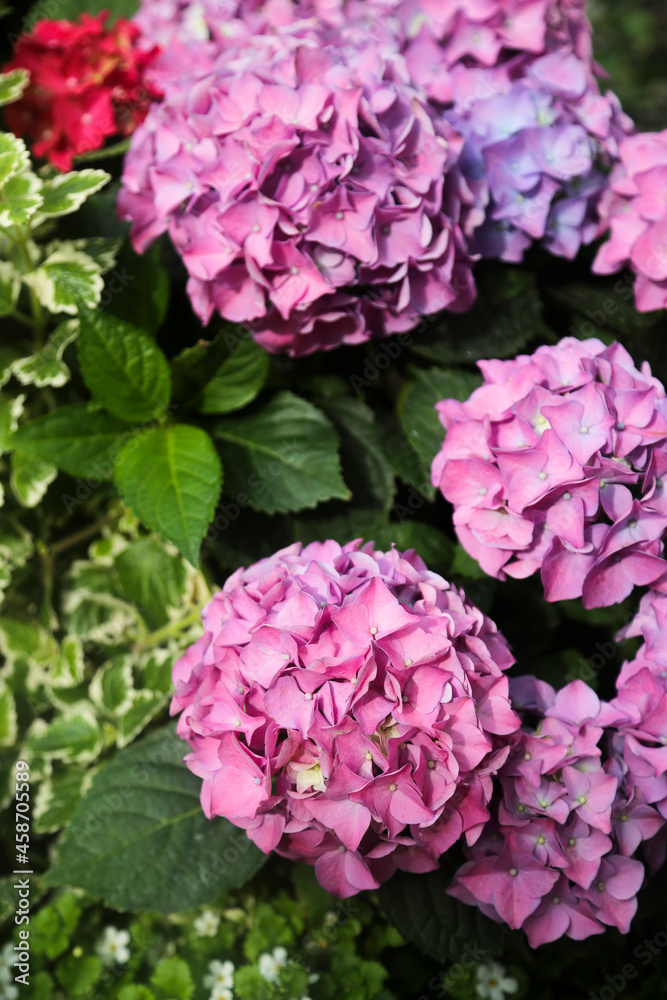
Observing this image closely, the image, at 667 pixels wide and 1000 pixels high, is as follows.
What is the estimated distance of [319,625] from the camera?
2.47 ft

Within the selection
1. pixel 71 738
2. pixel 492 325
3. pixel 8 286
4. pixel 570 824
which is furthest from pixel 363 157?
pixel 71 738

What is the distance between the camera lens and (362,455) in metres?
1.15

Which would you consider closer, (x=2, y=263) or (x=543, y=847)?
(x=543, y=847)

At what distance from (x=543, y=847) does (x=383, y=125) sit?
826 millimetres

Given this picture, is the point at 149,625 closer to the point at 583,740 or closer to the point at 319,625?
Answer: the point at 319,625

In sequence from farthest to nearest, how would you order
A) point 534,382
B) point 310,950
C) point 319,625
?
point 310,950 → point 534,382 → point 319,625

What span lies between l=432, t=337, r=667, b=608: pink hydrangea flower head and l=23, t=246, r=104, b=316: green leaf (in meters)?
0.50

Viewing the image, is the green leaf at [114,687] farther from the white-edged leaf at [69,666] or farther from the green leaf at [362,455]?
the green leaf at [362,455]

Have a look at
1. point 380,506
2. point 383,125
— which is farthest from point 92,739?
point 383,125

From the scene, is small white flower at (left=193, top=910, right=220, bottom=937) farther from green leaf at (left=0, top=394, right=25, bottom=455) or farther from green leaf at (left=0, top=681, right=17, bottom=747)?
green leaf at (left=0, top=394, right=25, bottom=455)

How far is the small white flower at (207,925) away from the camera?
115 centimetres

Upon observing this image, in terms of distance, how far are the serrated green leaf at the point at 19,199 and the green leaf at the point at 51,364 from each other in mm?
158

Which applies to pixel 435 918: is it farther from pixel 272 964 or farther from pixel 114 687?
pixel 114 687

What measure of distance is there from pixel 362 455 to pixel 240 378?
199 mm
